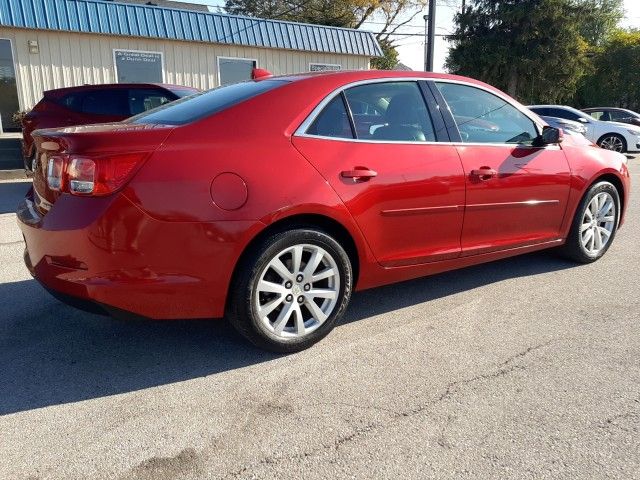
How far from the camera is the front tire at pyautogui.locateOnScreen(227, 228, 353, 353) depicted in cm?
287

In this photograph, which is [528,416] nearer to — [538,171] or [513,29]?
[538,171]

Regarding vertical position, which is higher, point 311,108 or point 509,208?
point 311,108

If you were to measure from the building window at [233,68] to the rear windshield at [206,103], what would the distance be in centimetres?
1269

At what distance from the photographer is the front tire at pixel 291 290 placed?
113 inches

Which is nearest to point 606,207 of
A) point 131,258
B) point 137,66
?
point 131,258

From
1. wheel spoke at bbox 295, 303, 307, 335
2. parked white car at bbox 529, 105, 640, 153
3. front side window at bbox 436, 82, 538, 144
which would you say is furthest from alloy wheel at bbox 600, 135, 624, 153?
wheel spoke at bbox 295, 303, 307, 335

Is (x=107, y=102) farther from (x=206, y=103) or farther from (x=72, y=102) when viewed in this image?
(x=206, y=103)

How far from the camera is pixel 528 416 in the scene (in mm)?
2492

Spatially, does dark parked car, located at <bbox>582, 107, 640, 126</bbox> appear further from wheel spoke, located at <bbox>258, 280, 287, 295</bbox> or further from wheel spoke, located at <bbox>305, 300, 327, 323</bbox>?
wheel spoke, located at <bbox>258, 280, 287, 295</bbox>

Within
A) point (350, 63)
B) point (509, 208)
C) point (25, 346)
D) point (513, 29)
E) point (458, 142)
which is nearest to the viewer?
point (25, 346)

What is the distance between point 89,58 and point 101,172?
1294cm

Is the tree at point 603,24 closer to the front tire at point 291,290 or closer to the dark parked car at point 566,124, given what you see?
the dark parked car at point 566,124

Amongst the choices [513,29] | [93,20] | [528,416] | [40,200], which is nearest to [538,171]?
[528,416]

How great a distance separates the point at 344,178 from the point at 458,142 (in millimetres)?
1040
